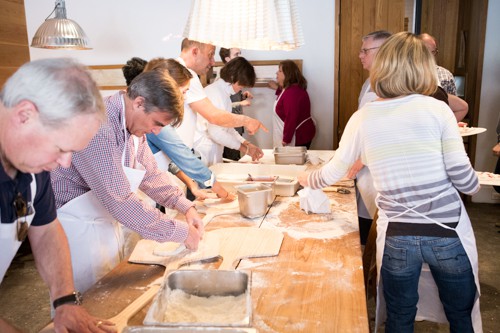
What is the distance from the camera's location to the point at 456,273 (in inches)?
68.3

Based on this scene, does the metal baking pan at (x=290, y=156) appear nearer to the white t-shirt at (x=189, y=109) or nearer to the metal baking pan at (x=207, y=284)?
the white t-shirt at (x=189, y=109)

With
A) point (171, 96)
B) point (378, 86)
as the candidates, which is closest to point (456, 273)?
point (378, 86)

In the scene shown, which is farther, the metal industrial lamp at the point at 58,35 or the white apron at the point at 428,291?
the metal industrial lamp at the point at 58,35

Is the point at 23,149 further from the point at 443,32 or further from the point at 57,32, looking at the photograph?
the point at 443,32

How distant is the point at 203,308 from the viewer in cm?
124

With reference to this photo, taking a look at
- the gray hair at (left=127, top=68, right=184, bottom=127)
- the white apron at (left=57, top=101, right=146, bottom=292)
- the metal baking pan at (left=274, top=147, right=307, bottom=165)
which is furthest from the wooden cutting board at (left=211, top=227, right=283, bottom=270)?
the metal baking pan at (left=274, top=147, right=307, bottom=165)

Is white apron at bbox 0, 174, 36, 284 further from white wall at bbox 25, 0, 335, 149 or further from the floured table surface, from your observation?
white wall at bbox 25, 0, 335, 149

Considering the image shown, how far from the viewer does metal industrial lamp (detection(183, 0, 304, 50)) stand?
1497 mm

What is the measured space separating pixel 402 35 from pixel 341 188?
101 centimetres

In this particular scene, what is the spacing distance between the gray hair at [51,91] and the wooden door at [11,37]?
331 cm

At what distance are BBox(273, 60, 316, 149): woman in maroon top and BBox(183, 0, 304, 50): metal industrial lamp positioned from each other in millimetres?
3136

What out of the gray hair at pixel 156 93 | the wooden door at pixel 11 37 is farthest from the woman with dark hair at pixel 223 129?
the wooden door at pixel 11 37

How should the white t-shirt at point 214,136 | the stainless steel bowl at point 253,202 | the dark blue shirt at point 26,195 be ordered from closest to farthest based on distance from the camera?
the dark blue shirt at point 26,195
the stainless steel bowl at point 253,202
the white t-shirt at point 214,136

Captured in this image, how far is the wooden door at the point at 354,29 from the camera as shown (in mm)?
4785
